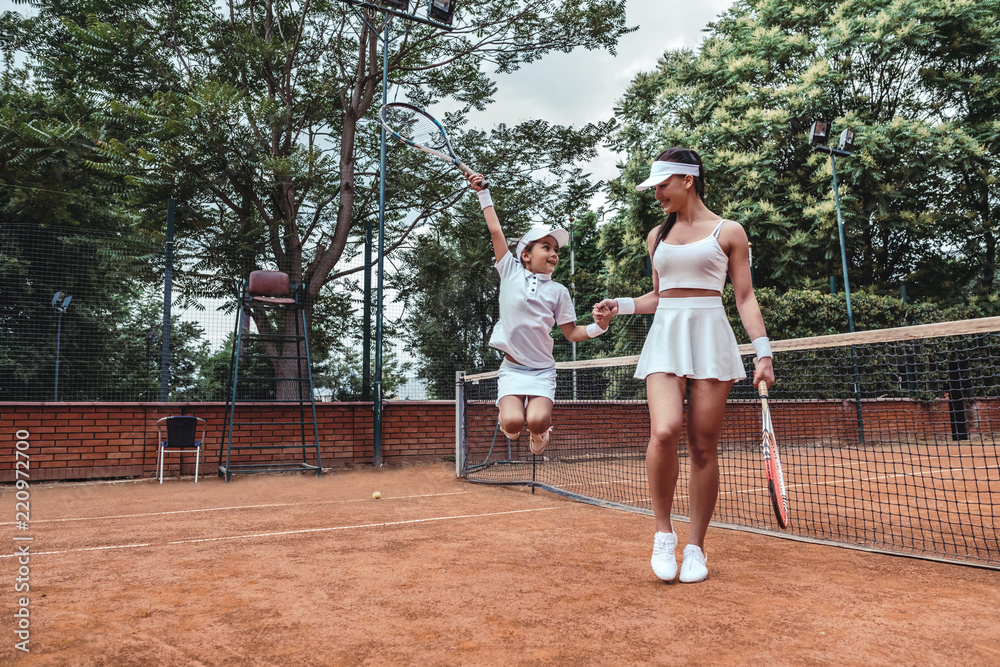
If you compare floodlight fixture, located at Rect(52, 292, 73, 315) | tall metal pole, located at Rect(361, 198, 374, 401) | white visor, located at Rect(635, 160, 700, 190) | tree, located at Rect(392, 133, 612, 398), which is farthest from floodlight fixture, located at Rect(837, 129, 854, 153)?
floodlight fixture, located at Rect(52, 292, 73, 315)

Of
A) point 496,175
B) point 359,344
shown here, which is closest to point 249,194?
point 359,344

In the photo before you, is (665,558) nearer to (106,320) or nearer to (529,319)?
(529,319)

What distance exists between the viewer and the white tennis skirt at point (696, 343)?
116 inches

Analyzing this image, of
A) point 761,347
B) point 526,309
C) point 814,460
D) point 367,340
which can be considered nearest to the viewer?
point 761,347

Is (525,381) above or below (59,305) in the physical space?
below

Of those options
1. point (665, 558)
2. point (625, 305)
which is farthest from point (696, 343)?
point (665, 558)

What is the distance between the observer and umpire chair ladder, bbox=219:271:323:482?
28.4 ft

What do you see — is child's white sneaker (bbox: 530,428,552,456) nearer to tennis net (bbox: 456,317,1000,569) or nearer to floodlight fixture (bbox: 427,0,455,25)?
tennis net (bbox: 456,317,1000,569)

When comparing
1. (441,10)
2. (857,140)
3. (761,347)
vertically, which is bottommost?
(761,347)

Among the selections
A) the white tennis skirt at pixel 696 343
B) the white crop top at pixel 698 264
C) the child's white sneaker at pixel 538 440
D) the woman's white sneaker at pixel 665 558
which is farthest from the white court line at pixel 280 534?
the white crop top at pixel 698 264

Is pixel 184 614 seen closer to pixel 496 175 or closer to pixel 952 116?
pixel 496 175

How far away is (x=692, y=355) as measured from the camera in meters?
2.99

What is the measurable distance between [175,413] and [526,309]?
250 inches

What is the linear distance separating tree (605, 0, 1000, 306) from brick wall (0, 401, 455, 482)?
10376 millimetres
